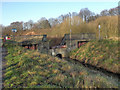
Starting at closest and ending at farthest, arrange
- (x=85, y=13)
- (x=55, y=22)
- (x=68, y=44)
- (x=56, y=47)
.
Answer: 1. (x=56, y=47)
2. (x=68, y=44)
3. (x=85, y=13)
4. (x=55, y=22)

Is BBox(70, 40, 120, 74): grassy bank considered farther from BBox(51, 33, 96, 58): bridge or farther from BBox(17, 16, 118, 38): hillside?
BBox(17, 16, 118, 38): hillside

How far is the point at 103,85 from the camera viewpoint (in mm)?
5934

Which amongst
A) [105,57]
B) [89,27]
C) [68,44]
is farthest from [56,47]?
[105,57]

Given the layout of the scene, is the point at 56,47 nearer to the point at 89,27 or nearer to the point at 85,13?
the point at 89,27

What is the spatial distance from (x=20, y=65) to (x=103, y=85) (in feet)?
16.9

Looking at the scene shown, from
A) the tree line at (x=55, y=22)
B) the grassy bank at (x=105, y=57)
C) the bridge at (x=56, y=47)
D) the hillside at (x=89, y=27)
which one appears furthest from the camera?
the tree line at (x=55, y=22)

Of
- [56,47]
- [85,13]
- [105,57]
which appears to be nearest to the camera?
[105,57]

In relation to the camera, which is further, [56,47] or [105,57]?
[56,47]

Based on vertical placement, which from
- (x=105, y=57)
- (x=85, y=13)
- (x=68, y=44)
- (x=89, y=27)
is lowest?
(x=105, y=57)

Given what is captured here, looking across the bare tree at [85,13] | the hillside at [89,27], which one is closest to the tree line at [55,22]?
the bare tree at [85,13]

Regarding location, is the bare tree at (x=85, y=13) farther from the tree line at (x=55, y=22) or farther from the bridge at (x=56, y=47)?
the bridge at (x=56, y=47)

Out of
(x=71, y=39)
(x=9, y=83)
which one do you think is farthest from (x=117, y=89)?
(x=71, y=39)

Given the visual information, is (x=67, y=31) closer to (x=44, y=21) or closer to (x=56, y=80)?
(x=56, y=80)

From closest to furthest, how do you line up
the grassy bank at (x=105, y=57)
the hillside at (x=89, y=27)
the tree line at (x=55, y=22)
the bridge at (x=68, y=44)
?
the grassy bank at (x=105, y=57)
the bridge at (x=68, y=44)
the hillside at (x=89, y=27)
the tree line at (x=55, y=22)
